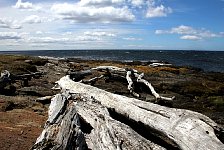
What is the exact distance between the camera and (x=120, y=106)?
34.9 feet

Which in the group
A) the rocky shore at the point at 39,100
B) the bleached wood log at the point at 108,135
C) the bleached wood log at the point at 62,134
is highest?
the bleached wood log at the point at 62,134

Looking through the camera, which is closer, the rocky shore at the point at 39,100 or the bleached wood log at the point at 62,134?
the bleached wood log at the point at 62,134

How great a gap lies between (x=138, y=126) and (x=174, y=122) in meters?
2.07

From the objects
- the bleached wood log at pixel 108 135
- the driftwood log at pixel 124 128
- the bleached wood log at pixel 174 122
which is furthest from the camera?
the bleached wood log at pixel 108 135

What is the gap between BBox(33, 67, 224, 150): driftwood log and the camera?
7230mm

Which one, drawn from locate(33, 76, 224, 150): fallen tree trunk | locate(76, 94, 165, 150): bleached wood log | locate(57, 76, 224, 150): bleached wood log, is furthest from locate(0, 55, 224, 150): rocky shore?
locate(76, 94, 165, 150): bleached wood log

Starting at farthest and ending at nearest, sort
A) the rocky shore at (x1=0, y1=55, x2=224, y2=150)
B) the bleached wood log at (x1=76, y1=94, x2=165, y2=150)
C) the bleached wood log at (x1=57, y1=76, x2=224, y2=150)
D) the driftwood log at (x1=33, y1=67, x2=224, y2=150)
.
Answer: the rocky shore at (x1=0, y1=55, x2=224, y2=150), the bleached wood log at (x1=76, y1=94, x2=165, y2=150), the driftwood log at (x1=33, y1=67, x2=224, y2=150), the bleached wood log at (x1=57, y1=76, x2=224, y2=150)

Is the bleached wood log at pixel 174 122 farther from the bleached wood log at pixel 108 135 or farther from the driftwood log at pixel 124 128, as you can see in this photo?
the bleached wood log at pixel 108 135

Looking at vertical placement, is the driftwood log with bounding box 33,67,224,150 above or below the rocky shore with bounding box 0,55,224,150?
above

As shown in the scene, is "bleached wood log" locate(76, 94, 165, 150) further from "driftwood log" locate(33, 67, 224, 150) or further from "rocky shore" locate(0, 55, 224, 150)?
"rocky shore" locate(0, 55, 224, 150)

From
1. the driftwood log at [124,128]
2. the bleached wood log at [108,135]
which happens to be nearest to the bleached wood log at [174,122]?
the driftwood log at [124,128]

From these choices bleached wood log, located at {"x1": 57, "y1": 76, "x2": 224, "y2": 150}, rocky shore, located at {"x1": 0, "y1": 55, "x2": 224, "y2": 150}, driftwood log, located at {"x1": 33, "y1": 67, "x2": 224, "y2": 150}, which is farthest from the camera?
rocky shore, located at {"x1": 0, "y1": 55, "x2": 224, "y2": 150}

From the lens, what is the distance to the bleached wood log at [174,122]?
7055mm

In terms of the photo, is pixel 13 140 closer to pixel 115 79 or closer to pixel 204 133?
pixel 204 133
